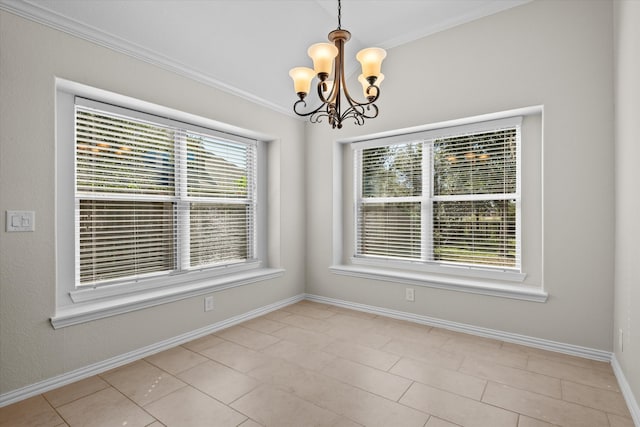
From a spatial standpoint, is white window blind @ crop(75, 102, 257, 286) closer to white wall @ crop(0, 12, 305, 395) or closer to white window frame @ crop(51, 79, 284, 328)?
white window frame @ crop(51, 79, 284, 328)

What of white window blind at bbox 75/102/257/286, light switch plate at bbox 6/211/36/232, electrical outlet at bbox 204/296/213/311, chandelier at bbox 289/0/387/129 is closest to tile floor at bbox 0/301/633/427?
electrical outlet at bbox 204/296/213/311

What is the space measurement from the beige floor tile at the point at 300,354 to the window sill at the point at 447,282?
4.04 feet

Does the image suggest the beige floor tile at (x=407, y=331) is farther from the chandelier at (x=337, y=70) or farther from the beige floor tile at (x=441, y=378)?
the chandelier at (x=337, y=70)

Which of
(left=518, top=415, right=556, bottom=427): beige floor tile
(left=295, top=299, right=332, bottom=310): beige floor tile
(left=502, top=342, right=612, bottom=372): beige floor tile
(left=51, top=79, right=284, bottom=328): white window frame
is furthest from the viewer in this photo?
(left=295, top=299, right=332, bottom=310): beige floor tile

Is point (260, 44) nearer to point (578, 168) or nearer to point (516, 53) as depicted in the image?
point (516, 53)

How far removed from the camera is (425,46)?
3.37 m

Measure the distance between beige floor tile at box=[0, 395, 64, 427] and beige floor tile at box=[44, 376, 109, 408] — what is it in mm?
45

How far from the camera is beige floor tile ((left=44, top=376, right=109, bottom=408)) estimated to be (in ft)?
6.70

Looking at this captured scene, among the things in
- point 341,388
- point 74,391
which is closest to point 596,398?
point 341,388

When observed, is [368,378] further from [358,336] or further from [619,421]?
[619,421]

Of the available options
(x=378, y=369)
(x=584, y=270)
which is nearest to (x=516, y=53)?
(x=584, y=270)

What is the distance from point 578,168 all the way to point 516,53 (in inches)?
44.4

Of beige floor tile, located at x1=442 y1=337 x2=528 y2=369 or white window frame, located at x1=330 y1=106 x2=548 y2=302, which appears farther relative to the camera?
white window frame, located at x1=330 y1=106 x2=548 y2=302

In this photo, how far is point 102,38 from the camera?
236 centimetres
